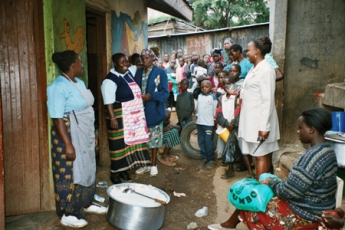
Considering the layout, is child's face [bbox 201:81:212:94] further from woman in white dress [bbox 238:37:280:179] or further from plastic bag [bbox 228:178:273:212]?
plastic bag [bbox 228:178:273:212]

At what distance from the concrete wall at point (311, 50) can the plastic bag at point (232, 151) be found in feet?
3.90

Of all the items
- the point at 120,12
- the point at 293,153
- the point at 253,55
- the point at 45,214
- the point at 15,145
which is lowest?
the point at 45,214

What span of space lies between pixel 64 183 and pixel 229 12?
19843mm

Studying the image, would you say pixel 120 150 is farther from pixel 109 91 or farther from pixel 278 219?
pixel 278 219

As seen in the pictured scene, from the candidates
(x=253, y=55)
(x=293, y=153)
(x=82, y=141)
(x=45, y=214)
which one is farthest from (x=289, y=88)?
(x=45, y=214)

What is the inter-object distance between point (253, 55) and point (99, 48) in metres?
2.53

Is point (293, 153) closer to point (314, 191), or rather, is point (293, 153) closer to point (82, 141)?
point (314, 191)

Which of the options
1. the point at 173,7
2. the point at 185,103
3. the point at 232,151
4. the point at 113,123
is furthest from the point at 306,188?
the point at 173,7

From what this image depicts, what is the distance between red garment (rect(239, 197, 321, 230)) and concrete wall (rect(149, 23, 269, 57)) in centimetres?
1141

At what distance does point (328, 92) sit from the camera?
4336mm

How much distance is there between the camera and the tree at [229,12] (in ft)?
67.5

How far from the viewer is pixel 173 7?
23.9 feet

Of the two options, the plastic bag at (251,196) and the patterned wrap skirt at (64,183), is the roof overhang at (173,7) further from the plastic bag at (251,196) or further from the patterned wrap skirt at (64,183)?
the plastic bag at (251,196)

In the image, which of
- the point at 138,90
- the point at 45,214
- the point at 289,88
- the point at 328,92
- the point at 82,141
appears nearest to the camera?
the point at 82,141
